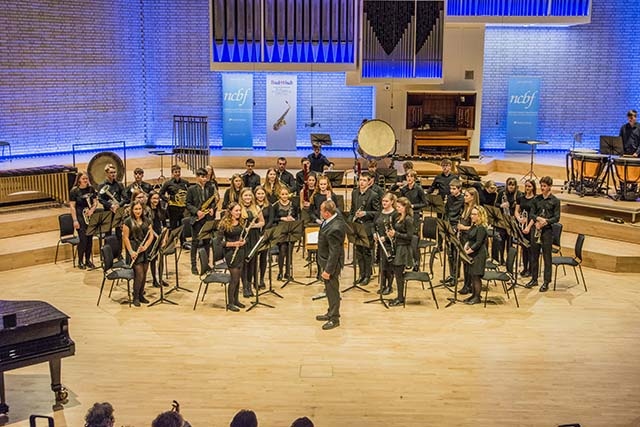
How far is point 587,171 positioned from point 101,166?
831 centimetres

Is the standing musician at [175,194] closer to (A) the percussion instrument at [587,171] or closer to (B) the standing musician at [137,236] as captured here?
(B) the standing musician at [137,236]

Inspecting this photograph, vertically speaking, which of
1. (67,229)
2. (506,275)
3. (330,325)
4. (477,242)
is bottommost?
(330,325)

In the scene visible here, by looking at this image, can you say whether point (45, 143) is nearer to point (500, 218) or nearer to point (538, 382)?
point (500, 218)

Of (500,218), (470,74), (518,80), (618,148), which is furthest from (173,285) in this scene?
(518,80)

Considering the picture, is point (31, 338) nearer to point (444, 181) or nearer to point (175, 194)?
point (175, 194)

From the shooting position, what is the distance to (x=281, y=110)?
18.2 meters

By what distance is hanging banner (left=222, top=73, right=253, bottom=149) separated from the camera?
18.2 metres

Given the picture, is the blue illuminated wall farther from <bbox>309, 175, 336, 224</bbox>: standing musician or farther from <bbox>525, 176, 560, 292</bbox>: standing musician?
<bbox>309, 175, 336, 224</bbox>: standing musician

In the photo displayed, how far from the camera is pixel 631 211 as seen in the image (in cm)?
1279

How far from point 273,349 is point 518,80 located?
11517 millimetres

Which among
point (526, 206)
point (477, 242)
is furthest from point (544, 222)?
point (477, 242)

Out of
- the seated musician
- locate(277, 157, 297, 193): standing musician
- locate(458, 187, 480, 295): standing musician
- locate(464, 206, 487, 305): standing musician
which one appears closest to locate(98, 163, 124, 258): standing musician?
locate(277, 157, 297, 193): standing musician

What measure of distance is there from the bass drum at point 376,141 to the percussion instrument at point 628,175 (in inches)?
148

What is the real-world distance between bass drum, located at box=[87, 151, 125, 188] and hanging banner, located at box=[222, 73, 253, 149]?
5.30m
